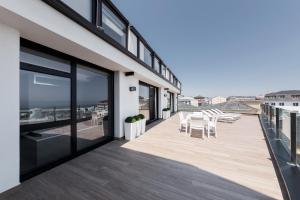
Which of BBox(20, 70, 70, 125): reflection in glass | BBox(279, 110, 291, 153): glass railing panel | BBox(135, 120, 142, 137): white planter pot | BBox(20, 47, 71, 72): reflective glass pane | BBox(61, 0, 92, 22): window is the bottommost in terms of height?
BBox(135, 120, 142, 137): white planter pot

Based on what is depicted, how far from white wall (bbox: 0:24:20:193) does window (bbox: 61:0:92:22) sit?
114 cm

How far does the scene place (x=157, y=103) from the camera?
32.1 feet

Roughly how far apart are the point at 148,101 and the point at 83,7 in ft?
20.1

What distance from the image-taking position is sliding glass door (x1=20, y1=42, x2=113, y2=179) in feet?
8.07

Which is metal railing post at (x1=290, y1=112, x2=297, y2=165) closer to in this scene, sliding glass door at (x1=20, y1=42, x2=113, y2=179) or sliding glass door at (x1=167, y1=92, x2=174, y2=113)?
sliding glass door at (x1=20, y1=42, x2=113, y2=179)

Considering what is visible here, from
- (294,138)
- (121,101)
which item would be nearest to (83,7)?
(121,101)

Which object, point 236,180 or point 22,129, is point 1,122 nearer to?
point 22,129

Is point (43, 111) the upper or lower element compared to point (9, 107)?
lower

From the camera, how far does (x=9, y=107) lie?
6.63ft

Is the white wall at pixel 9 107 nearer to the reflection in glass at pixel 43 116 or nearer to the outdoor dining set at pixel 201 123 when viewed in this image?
the reflection in glass at pixel 43 116

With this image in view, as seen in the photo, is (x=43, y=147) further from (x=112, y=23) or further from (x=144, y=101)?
(x=144, y=101)

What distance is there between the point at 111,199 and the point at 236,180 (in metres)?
2.11

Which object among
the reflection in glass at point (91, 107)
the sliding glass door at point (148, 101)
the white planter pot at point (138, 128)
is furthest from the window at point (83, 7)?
the sliding glass door at point (148, 101)

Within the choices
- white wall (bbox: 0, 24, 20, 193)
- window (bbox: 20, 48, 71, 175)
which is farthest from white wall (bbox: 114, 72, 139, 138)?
white wall (bbox: 0, 24, 20, 193)
